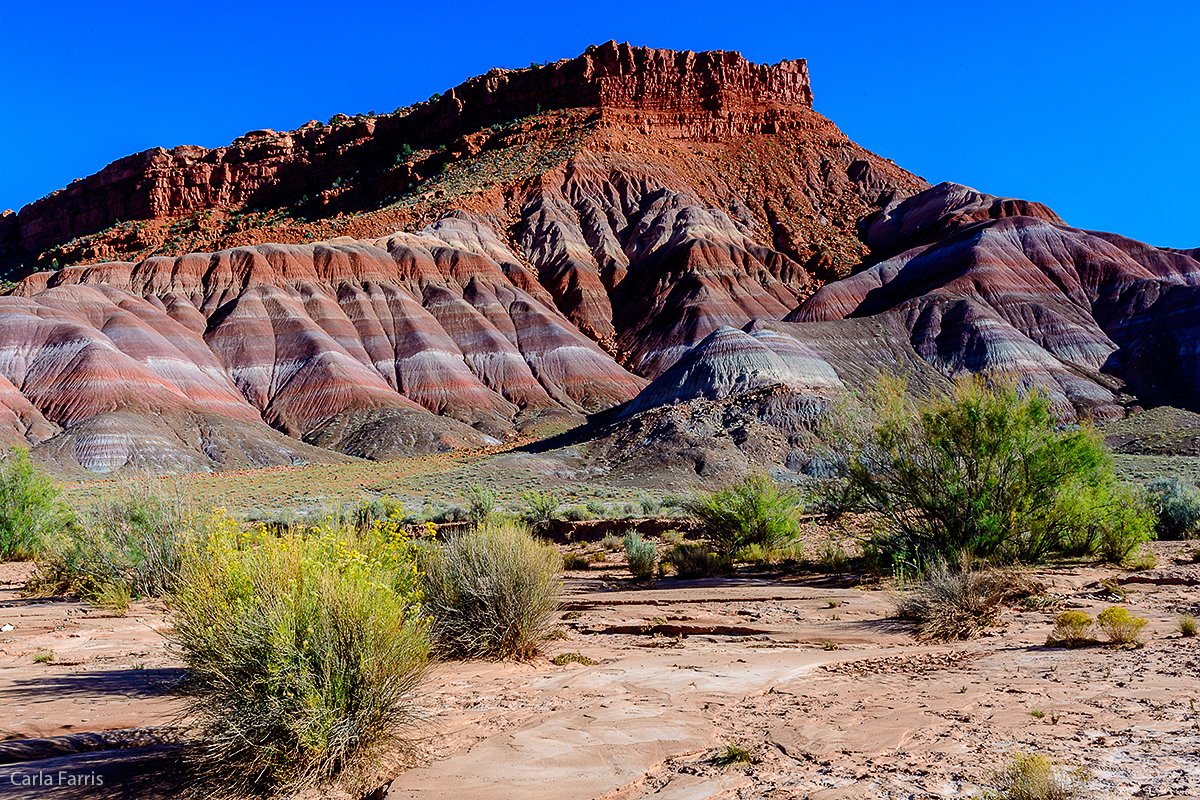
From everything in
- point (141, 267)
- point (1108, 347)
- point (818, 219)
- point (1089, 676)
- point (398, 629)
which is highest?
point (818, 219)

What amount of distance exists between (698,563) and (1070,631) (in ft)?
29.6

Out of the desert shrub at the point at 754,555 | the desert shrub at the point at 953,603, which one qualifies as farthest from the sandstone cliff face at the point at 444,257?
the desert shrub at the point at 953,603

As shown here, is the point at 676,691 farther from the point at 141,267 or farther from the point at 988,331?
the point at 141,267

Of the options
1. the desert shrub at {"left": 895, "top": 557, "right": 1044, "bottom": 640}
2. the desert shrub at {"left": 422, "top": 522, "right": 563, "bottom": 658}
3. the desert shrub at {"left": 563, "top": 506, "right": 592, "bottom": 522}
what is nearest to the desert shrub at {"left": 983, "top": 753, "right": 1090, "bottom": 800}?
the desert shrub at {"left": 895, "top": 557, "right": 1044, "bottom": 640}

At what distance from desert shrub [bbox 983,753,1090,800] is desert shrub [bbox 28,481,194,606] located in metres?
11.3

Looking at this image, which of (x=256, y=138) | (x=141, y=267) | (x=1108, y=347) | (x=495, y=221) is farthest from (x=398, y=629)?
(x=256, y=138)

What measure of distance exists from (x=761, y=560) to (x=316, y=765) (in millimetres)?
13574

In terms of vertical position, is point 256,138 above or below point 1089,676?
above

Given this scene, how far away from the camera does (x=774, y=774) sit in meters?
5.61

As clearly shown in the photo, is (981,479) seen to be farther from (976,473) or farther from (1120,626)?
(1120,626)

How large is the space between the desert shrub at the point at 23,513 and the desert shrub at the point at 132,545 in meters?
8.23

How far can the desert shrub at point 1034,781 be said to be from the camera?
15.3 ft

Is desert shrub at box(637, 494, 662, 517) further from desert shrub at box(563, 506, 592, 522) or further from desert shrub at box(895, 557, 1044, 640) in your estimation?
desert shrub at box(895, 557, 1044, 640)

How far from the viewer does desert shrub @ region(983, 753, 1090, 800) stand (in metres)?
4.67
